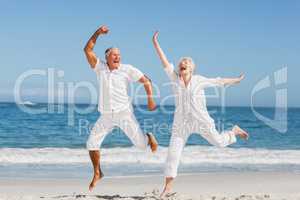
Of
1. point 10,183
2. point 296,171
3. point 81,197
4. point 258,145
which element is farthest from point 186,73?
point 258,145

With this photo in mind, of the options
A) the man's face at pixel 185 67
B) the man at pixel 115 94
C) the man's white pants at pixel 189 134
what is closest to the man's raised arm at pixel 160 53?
the man's face at pixel 185 67

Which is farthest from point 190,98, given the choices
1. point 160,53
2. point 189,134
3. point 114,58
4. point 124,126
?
point 114,58

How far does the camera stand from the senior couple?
7.37m

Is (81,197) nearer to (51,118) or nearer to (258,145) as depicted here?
(258,145)

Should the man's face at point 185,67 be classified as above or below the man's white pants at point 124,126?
above

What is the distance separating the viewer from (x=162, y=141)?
27.5m

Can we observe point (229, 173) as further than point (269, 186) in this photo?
Yes

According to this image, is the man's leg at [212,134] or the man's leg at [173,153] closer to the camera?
the man's leg at [212,134]

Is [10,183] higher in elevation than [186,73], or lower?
lower

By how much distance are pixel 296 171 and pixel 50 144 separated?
16.1m

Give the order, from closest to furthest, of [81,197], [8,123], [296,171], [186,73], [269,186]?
[186,73]
[81,197]
[269,186]
[296,171]
[8,123]

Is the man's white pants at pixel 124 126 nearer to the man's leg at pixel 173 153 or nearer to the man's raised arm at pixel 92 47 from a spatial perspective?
the man's leg at pixel 173 153

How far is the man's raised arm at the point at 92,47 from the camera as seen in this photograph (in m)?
7.45

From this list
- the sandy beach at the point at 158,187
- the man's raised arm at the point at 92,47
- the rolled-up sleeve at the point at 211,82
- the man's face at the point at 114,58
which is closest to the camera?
the rolled-up sleeve at the point at 211,82
